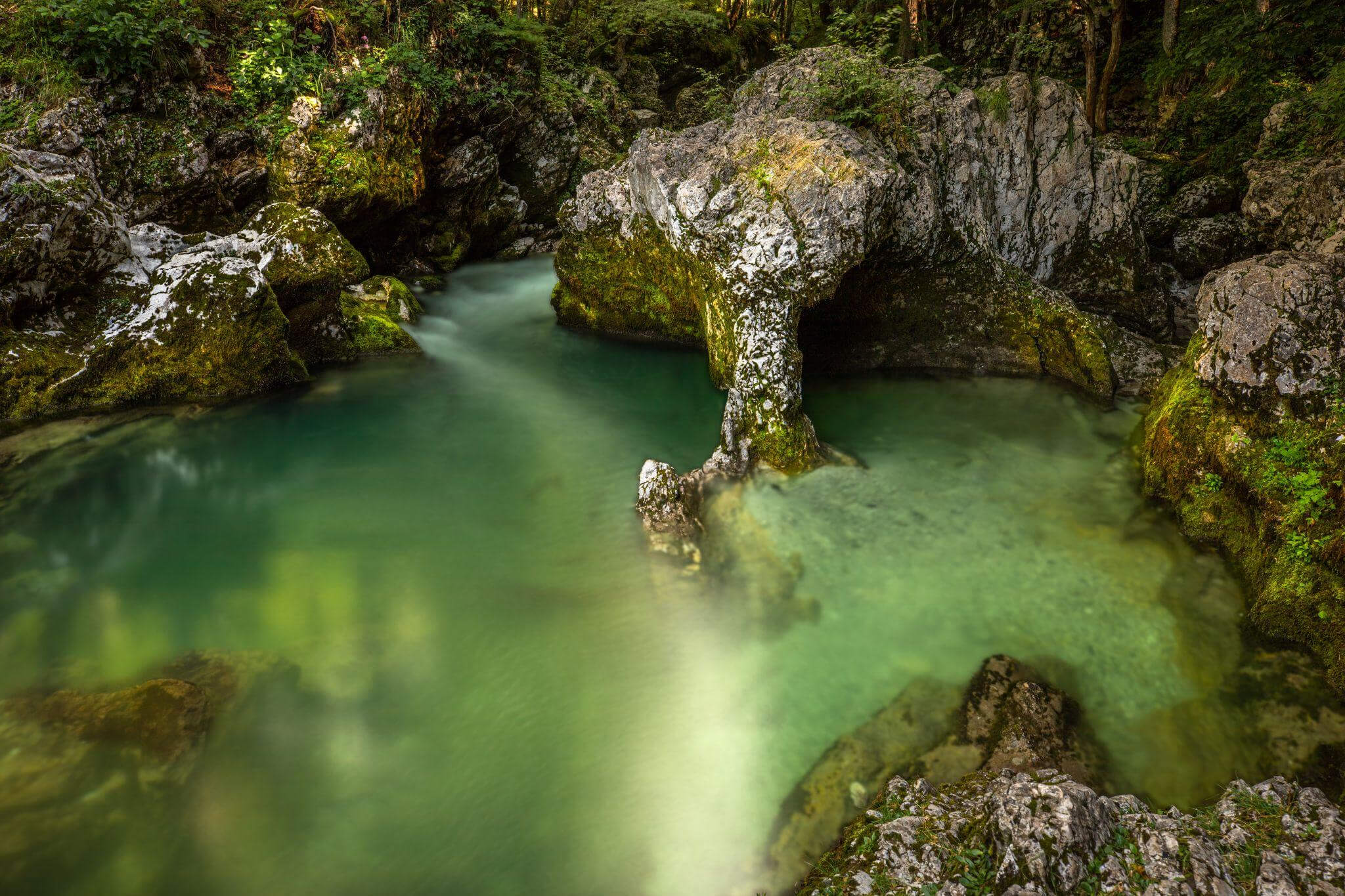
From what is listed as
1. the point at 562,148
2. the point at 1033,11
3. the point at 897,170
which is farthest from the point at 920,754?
the point at 1033,11

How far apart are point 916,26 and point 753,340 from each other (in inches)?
530

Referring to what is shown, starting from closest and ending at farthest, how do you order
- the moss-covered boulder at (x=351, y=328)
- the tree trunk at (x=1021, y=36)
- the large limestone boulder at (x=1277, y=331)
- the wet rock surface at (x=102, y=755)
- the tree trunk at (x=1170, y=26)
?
the wet rock surface at (x=102, y=755) < the large limestone boulder at (x=1277, y=331) < the moss-covered boulder at (x=351, y=328) < the tree trunk at (x=1170, y=26) < the tree trunk at (x=1021, y=36)

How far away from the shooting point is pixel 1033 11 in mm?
15945

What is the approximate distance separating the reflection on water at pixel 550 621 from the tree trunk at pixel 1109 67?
9785 mm

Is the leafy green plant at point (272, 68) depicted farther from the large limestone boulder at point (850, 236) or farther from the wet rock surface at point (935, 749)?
the wet rock surface at point (935, 749)

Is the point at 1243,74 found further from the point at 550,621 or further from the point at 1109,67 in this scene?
the point at 550,621

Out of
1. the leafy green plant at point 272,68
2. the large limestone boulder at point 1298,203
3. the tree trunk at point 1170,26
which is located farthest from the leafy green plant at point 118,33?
the tree trunk at point 1170,26

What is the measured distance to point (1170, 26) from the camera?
1367 cm

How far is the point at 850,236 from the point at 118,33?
10897 millimetres

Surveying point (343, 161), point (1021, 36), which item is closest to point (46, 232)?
point (343, 161)

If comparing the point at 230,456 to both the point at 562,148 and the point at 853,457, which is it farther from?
the point at 562,148

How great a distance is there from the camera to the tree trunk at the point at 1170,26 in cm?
1353

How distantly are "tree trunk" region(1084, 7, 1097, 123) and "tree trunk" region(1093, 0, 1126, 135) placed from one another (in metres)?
0.12

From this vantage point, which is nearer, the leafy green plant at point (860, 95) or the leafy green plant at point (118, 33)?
the leafy green plant at point (860, 95)
